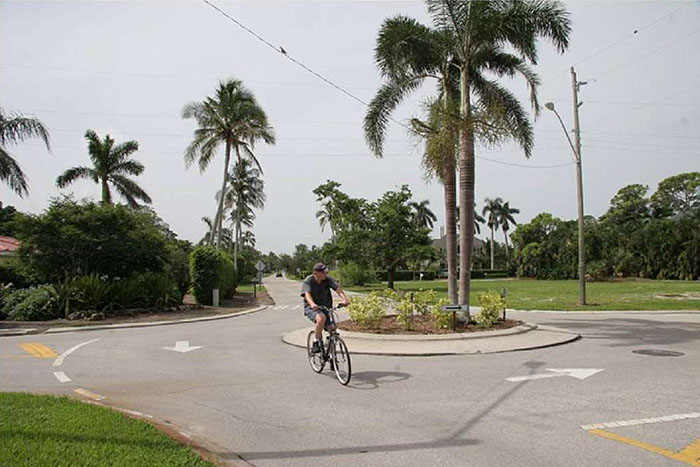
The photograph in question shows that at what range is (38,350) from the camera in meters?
11.9

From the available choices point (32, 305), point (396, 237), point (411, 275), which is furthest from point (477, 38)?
point (411, 275)

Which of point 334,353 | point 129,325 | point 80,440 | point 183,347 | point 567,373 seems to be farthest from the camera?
point 129,325

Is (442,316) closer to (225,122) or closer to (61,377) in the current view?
(61,377)

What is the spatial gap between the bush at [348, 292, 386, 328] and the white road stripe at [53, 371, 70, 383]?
259 inches

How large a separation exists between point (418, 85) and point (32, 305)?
52.3 ft

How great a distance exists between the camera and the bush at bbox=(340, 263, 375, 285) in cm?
4813

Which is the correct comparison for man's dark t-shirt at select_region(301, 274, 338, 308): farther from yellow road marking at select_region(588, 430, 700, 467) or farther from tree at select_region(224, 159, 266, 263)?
tree at select_region(224, 159, 266, 263)

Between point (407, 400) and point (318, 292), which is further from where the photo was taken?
point (318, 292)

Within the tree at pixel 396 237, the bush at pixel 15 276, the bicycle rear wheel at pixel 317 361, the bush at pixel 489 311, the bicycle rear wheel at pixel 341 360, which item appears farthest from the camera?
the tree at pixel 396 237

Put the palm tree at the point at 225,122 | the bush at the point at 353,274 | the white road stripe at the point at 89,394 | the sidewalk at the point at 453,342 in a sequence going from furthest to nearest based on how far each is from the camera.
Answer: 1. the bush at the point at 353,274
2. the palm tree at the point at 225,122
3. the sidewalk at the point at 453,342
4. the white road stripe at the point at 89,394

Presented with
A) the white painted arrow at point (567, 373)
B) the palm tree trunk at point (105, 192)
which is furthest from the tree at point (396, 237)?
the white painted arrow at point (567, 373)

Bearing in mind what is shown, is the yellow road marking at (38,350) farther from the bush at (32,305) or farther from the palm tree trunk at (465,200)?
the palm tree trunk at (465,200)

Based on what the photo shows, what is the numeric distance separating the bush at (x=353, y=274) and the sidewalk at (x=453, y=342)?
3463 cm

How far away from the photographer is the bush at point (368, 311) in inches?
513
